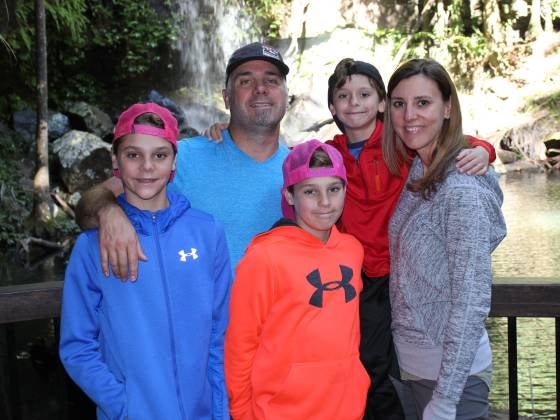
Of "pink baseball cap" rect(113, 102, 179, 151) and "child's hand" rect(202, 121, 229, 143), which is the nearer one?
"pink baseball cap" rect(113, 102, 179, 151)

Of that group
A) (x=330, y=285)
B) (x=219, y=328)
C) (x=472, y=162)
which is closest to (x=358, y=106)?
(x=472, y=162)

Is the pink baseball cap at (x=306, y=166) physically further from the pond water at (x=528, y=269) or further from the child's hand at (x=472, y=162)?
the pond water at (x=528, y=269)

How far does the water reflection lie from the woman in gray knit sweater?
2.86 m

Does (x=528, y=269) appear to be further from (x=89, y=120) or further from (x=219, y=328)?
(x=89, y=120)

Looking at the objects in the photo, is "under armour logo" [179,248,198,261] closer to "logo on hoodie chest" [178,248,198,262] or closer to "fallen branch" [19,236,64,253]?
"logo on hoodie chest" [178,248,198,262]

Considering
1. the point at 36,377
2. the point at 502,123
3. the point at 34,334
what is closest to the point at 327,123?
the point at 502,123

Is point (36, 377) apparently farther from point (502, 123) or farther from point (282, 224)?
point (502, 123)

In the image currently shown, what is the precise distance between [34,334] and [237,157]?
511cm

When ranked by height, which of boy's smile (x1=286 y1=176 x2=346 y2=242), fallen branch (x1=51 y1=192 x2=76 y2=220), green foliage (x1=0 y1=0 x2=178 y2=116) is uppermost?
green foliage (x1=0 y1=0 x2=178 y2=116)

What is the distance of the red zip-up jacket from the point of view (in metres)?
2.34

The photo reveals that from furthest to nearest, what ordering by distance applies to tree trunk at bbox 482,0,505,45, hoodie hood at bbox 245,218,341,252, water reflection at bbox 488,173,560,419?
tree trunk at bbox 482,0,505,45, water reflection at bbox 488,173,560,419, hoodie hood at bbox 245,218,341,252

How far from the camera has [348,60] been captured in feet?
8.31

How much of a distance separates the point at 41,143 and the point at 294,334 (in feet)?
34.3

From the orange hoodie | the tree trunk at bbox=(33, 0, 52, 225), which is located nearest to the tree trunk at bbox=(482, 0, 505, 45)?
the tree trunk at bbox=(33, 0, 52, 225)
